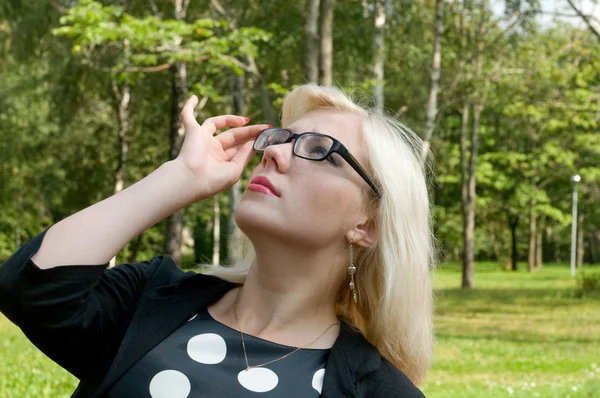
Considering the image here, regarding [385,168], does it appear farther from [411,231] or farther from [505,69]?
[505,69]

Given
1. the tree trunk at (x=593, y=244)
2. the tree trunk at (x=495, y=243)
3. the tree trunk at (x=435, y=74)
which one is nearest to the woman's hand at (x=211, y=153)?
the tree trunk at (x=435, y=74)

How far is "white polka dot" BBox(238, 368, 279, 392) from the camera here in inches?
85.8

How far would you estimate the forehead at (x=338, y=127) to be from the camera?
2.47 m

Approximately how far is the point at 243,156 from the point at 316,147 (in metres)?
0.24

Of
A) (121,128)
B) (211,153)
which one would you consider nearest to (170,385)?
(211,153)

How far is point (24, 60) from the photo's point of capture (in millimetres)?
20625

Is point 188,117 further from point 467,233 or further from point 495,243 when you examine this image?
point 495,243

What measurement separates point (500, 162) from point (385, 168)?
35931 millimetres

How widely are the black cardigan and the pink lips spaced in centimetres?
35

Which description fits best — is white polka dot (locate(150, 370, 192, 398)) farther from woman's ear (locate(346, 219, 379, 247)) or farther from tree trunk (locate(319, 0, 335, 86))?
tree trunk (locate(319, 0, 335, 86))

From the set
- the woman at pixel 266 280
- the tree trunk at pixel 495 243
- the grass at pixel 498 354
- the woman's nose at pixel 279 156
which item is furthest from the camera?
the tree trunk at pixel 495 243

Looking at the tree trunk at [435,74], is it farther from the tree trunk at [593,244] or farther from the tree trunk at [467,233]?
the tree trunk at [593,244]

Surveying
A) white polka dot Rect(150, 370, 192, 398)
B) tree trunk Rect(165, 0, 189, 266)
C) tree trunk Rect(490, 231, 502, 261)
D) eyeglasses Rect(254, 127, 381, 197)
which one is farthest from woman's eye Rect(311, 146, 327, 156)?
tree trunk Rect(490, 231, 502, 261)

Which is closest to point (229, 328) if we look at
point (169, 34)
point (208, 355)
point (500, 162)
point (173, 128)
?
point (208, 355)
